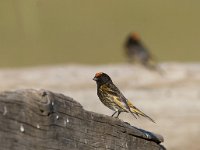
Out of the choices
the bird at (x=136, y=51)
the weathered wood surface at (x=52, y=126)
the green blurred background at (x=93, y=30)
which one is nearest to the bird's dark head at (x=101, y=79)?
the weathered wood surface at (x=52, y=126)

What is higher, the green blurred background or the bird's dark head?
the green blurred background

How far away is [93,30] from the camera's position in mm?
21266

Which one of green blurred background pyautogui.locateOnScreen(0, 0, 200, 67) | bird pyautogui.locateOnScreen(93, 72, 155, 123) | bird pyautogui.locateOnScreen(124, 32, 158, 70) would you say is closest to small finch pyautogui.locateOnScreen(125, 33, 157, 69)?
bird pyautogui.locateOnScreen(124, 32, 158, 70)

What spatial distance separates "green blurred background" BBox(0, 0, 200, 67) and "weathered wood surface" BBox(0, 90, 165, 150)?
15.3m

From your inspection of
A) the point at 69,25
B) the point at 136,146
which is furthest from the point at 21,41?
the point at 136,146

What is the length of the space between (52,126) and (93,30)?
18.4 meters

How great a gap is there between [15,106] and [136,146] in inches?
45.4

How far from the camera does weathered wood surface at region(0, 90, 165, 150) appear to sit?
8.61 feet

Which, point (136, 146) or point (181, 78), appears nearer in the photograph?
point (136, 146)

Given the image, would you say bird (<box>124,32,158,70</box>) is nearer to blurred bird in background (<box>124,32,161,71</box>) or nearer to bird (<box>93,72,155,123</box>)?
blurred bird in background (<box>124,32,161,71</box>)

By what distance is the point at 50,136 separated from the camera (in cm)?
287

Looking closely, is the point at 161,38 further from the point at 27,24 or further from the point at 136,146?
the point at 136,146

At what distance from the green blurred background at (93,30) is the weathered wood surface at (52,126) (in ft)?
50.3

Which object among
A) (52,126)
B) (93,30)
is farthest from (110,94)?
(93,30)
